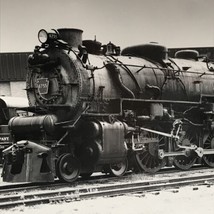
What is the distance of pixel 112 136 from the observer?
1198cm

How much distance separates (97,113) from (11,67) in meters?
25.5

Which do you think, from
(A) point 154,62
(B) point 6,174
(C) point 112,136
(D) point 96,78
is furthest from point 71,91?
(A) point 154,62

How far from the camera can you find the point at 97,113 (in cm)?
1221

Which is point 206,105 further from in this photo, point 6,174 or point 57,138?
point 6,174

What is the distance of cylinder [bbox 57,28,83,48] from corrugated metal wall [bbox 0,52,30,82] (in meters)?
24.4

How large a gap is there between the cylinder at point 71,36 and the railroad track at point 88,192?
13.8ft

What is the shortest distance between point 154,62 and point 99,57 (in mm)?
2414

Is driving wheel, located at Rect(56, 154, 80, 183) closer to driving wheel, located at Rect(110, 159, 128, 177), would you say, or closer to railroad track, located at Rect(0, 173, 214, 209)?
railroad track, located at Rect(0, 173, 214, 209)

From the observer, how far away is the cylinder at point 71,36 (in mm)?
12445

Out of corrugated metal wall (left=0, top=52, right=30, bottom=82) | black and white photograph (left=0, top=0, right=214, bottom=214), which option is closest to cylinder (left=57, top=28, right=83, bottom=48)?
black and white photograph (left=0, top=0, right=214, bottom=214)

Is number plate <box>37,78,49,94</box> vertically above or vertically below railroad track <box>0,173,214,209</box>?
above

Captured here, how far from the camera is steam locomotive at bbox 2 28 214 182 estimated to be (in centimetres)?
1153

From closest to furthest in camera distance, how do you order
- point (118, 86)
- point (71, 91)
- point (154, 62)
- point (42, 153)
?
point (42, 153) → point (71, 91) → point (118, 86) → point (154, 62)

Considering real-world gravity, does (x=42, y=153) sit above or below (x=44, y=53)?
below
